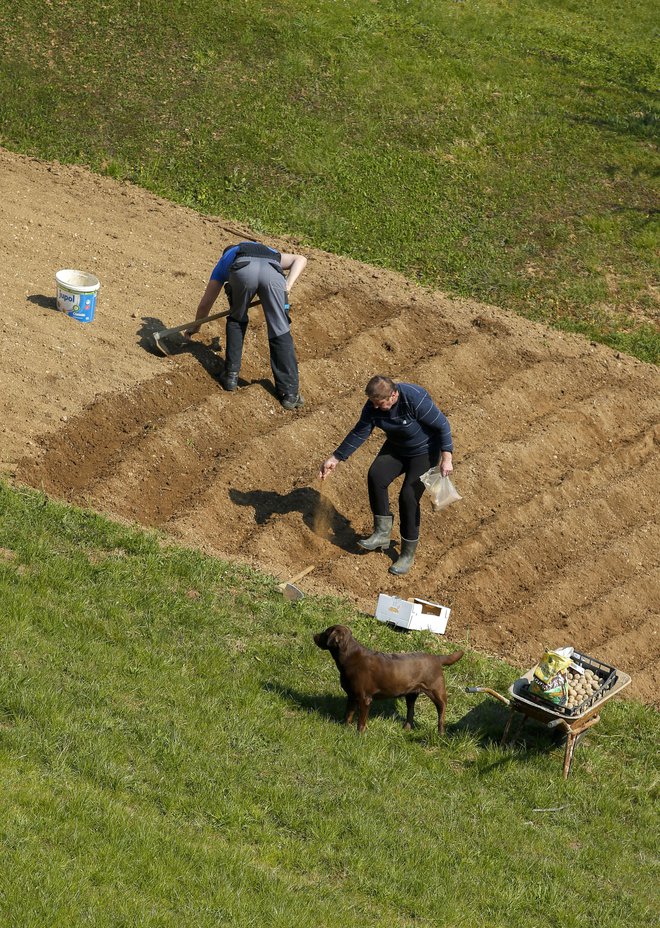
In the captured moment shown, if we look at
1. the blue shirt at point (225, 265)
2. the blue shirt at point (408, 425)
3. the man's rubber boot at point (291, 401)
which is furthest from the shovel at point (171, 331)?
the blue shirt at point (408, 425)

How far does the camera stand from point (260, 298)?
11828 mm

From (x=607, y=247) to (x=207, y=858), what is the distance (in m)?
13.7

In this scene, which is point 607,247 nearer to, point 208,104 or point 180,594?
point 208,104

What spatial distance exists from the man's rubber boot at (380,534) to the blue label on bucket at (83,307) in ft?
13.2

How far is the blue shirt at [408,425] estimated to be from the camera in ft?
32.9

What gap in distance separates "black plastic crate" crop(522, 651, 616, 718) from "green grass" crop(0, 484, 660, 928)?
460mm

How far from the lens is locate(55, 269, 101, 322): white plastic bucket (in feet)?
40.1

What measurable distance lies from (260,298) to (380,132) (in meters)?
8.13

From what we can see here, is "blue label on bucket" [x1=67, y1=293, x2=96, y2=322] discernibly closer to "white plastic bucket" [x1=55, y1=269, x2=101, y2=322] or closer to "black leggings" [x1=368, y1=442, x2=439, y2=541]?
"white plastic bucket" [x1=55, y1=269, x2=101, y2=322]

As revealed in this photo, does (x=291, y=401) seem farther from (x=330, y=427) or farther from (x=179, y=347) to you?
(x=179, y=347)

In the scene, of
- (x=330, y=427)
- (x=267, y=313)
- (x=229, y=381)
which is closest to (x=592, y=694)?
(x=330, y=427)

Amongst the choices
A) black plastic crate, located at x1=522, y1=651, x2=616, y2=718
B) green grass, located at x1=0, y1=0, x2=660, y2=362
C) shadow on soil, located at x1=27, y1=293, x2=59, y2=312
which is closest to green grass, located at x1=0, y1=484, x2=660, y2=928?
black plastic crate, located at x1=522, y1=651, x2=616, y2=718

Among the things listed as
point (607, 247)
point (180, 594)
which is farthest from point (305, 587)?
point (607, 247)

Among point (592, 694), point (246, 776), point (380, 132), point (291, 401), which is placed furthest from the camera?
point (380, 132)
